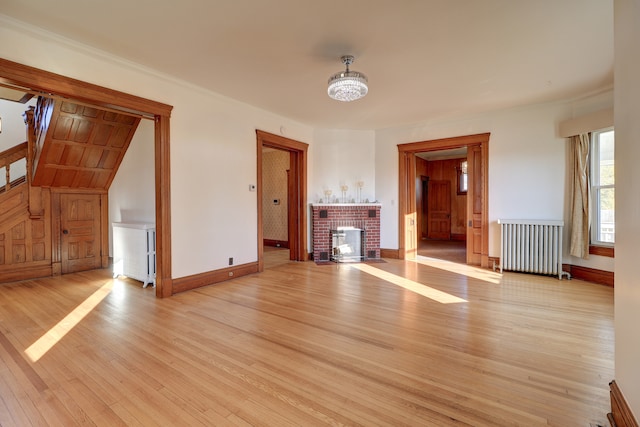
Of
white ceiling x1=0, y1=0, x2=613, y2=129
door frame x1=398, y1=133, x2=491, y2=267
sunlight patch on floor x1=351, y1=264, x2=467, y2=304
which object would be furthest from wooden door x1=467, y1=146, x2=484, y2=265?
sunlight patch on floor x1=351, y1=264, x2=467, y2=304

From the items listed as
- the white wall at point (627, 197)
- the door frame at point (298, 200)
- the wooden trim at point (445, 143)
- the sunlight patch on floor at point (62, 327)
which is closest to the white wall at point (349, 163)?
the door frame at point (298, 200)

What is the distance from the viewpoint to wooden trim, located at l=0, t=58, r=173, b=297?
2828 millimetres

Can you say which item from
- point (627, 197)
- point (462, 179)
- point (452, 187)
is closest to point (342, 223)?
point (627, 197)

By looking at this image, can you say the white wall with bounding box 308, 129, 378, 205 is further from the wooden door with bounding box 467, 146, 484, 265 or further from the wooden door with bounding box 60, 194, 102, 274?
the wooden door with bounding box 60, 194, 102, 274

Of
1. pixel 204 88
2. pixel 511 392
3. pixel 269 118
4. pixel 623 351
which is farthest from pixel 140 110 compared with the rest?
pixel 623 351

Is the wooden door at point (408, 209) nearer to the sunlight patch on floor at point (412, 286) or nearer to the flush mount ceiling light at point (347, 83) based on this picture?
the sunlight patch on floor at point (412, 286)

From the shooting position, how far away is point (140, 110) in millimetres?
3643

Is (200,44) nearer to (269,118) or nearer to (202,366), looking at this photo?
(269,118)

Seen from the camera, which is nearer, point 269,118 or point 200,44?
point 200,44

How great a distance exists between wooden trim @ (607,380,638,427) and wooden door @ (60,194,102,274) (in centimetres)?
704

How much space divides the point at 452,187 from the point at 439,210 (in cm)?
89

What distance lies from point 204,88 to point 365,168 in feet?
12.5

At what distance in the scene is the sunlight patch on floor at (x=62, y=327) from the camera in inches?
96.9

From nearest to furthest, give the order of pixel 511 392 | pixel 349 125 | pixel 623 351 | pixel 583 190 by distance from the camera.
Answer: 1. pixel 623 351
2. pixel 511 392
3. pixel 583 190
4. pixel 349 125
